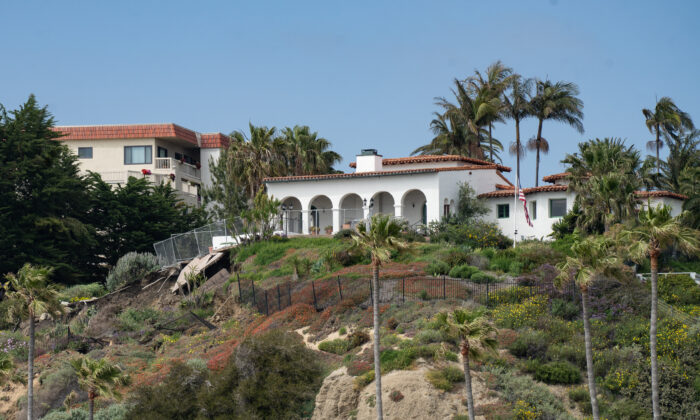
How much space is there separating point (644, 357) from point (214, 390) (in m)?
15.0

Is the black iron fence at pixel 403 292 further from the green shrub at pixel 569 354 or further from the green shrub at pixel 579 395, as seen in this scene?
the green shrub at pixel 579 395

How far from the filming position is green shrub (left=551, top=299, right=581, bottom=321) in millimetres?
33562

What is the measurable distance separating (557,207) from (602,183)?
7.14 m

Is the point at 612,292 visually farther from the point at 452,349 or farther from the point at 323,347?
the point at 323,347

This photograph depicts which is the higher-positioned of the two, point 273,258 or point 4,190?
point 4,190

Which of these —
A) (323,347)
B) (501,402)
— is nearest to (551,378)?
(501,402)

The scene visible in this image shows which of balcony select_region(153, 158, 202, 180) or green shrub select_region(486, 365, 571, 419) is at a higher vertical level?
→ balcony select_region(153, 158, 202, 180)

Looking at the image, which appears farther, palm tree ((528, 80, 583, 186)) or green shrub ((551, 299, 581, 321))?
palm tree ((528, 80, 583, 186))

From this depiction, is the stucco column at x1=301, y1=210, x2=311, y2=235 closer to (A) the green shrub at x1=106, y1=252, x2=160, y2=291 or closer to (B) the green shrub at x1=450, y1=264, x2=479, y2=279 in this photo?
(A) the green shrub at x1=106, y1=252, x2=160, y2=291

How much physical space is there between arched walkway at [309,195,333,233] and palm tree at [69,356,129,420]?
29125 millimetres

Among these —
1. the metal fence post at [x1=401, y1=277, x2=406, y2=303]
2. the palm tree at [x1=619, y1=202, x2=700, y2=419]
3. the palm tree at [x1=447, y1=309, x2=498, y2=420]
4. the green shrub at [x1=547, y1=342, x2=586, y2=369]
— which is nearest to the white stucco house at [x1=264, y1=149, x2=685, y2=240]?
the metal fence post at [x1=401, y1=277, x2=406, y2=303]

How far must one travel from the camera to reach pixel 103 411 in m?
32.4

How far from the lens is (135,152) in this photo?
70000 millimetres

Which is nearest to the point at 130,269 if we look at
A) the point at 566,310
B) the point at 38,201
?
the point at 38,201
